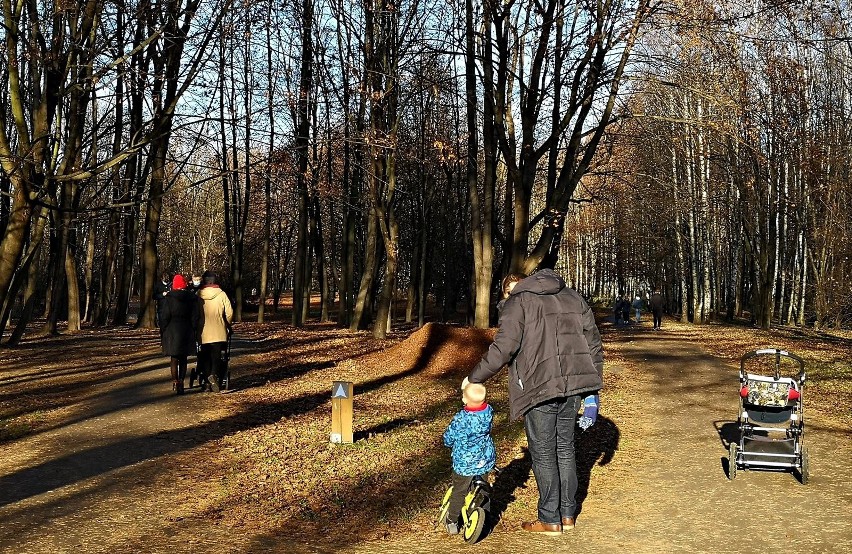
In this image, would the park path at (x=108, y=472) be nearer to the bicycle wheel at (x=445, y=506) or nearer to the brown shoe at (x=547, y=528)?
the bicycle wheel at (x=445, y=506)

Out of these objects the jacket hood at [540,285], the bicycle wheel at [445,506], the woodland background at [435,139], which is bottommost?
the bicycle wheel at [445,506]

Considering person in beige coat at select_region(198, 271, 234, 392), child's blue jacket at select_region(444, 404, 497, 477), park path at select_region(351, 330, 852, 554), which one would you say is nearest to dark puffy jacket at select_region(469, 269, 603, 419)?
child's blue jacket at select_region(444, 404, 497, 477)

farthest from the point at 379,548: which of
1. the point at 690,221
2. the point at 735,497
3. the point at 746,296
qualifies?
the point at 746,296

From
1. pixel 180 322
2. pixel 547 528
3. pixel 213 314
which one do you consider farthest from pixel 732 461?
pixel 180 322

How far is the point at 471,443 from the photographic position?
23.6ft

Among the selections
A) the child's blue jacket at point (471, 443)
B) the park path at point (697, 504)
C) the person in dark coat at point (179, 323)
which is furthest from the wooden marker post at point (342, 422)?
the person in dark coat at point (179, 323)

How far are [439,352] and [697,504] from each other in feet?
39.1

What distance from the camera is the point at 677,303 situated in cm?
6506

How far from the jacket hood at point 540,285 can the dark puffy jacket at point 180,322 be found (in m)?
8.94

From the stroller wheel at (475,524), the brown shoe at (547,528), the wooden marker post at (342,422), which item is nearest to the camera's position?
the stroller wheel at (475,524)

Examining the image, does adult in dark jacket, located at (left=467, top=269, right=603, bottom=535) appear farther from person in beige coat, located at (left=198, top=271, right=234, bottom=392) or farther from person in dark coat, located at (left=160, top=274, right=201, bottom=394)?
person in dark coat, located at (left=160, top=274, right=201, bottom=394)

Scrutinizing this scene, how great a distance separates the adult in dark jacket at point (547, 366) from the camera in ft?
23.1

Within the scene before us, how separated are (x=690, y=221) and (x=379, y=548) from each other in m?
38.9

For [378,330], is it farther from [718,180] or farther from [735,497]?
[718,180]
